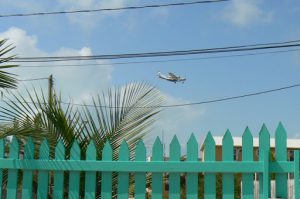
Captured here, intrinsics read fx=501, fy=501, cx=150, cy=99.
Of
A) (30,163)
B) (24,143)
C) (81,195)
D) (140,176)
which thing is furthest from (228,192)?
(24,143)

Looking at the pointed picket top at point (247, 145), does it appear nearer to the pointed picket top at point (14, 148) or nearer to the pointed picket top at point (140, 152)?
the pointed picket top at point (140, 152)

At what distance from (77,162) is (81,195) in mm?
Answer: 349

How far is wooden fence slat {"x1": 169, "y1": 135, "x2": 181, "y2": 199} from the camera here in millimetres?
4277

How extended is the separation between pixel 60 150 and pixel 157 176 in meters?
0.92

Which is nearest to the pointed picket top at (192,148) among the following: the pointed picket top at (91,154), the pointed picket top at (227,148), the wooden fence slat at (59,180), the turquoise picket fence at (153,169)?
the turquoise picket fence at (153,169)

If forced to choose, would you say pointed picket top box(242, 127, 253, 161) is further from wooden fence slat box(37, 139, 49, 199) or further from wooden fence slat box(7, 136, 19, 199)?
wooden fence slat box(7, 136, 19, 199)

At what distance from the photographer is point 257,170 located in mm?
4148

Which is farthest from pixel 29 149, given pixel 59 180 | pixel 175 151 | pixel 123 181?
pixel 175 151

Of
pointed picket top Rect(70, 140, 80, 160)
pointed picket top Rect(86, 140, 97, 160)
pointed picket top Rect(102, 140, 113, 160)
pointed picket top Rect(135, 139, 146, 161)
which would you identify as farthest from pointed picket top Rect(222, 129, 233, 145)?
pointed picket top Rect(70, 140, 80, 160)

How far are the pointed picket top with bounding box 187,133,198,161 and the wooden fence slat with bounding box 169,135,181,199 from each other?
0.09m

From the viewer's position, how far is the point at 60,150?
4.52m

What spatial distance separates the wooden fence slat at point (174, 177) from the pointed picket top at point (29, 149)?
1.29 meters

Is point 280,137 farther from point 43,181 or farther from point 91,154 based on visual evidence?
point 43,181

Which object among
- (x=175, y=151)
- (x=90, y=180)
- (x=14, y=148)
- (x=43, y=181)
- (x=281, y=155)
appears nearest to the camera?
(x=281, y=155)
